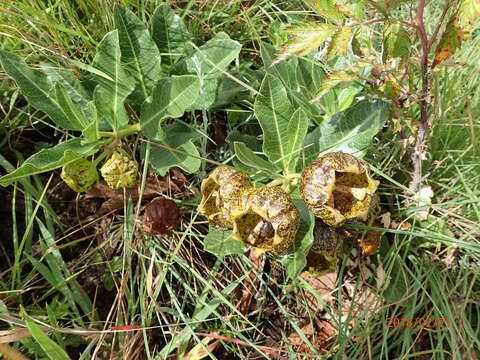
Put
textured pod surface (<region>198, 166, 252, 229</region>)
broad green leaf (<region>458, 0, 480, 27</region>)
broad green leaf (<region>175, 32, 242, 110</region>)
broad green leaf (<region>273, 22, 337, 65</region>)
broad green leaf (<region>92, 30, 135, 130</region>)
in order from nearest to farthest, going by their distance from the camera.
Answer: broad green leaf (<region>458, 0, 480, 27</region>) < broad green leaf (<region>273, 22, 337, 65</region>) < textured pod surface (<region>198, 166, 252, 229</region>) < broad green leaf (<region>92, 30, 135, 130</region>) < broad green leaf (<region>175, 32, 242, 110</region>)

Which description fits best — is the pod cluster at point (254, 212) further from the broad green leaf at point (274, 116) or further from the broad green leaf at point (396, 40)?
the broad green leaf at point (396, 40)

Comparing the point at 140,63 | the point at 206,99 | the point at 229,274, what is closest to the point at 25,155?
the point at 140,63

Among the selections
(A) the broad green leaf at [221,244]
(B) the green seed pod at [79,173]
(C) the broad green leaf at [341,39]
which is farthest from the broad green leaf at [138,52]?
(C) the broad green leaf at [341,39]

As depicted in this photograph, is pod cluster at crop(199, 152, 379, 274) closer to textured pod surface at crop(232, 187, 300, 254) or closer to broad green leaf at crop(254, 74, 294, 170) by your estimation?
textured pod surface at crop(232, 187, 300, 254)

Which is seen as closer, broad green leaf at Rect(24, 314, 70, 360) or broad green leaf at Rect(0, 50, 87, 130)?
broad green leaf at Rect(24, 314, 70, 360)

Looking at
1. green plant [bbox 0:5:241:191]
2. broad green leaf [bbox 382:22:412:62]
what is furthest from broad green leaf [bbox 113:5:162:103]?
broad green leaf [bbox 382:22:412:62]

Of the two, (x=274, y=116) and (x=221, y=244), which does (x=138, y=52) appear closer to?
(x=274, y=116)

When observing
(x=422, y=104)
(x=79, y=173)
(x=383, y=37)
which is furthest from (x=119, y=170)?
(x=422, y=104)
